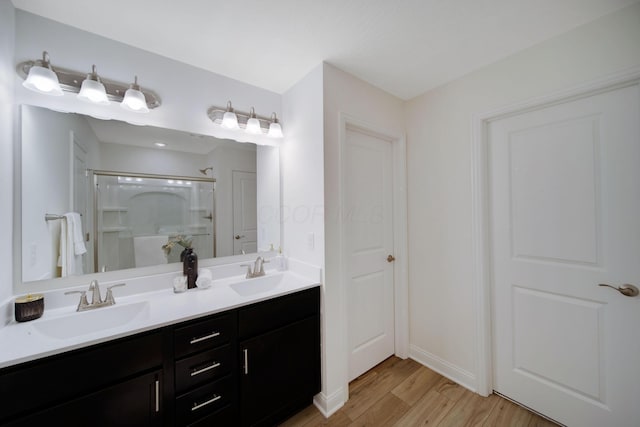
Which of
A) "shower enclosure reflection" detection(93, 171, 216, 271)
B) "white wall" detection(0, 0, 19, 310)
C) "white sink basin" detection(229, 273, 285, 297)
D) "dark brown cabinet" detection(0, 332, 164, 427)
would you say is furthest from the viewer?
"white sink basin" detection(229, 273, 285, 297)

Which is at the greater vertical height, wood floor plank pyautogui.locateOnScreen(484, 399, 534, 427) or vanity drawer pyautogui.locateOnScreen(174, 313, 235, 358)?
vanity drawer pyautogui.locateOnScreen(174, 313, 235, 358)

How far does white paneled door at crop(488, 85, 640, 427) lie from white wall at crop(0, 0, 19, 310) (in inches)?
112

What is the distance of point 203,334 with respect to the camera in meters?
1.21

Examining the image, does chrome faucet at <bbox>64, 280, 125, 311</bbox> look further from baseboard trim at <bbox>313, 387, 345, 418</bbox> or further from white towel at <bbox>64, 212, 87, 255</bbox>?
baseboard trim at <bbox>313, 387, 345, 418</bbox>

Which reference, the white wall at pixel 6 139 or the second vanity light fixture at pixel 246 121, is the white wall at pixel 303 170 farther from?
the white wall at pixel 6 139

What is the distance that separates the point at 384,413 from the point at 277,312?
3.49 feet

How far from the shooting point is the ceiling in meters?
1.22

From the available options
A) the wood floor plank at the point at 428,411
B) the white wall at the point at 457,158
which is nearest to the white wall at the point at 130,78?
the white wall at the point at 457,158

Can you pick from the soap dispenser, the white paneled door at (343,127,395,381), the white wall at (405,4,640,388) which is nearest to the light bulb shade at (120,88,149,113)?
the soap dispenser

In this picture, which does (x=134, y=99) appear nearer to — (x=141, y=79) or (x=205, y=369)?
(x=141, y=79)

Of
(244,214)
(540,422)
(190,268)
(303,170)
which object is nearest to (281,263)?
(244,214)

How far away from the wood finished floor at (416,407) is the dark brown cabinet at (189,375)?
10.5 inches

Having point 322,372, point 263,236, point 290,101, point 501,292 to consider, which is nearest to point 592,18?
point 501,292

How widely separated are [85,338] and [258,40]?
5.79 ft
